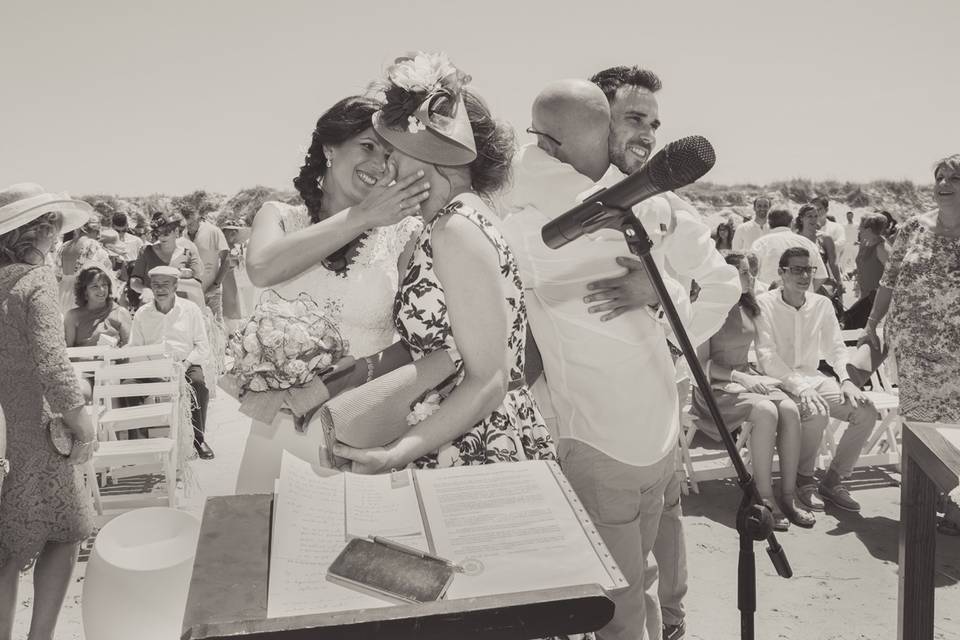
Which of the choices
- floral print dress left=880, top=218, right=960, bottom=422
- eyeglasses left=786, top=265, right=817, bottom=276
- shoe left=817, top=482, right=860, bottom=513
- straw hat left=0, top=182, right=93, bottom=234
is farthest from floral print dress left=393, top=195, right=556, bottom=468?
eyeglasses left=786, top=265, right=817, bottom=276

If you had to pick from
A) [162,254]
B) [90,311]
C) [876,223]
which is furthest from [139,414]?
[876,223]

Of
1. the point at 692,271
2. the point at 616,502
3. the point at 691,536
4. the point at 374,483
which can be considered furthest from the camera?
the point at 691,536

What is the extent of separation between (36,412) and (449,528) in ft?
7.95

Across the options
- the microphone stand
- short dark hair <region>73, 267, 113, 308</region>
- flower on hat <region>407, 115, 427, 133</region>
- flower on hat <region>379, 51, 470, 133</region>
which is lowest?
short dark hair <region>73, 267, 113, 308</region>

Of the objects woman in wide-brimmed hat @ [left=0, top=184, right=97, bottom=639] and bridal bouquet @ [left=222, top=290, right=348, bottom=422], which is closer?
bridal bouquet @ [left=222, top=290, right=348, bottom=422]

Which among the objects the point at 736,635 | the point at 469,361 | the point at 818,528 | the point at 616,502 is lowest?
the point at 818,528

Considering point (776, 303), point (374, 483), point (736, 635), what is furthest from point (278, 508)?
point (776, 303)

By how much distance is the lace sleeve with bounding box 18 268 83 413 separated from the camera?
2869mm

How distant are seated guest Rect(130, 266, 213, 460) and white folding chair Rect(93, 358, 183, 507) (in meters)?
0.65

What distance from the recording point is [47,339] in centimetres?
291

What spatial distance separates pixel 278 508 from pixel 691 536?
377 cm

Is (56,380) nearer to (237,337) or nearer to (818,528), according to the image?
(237,337)

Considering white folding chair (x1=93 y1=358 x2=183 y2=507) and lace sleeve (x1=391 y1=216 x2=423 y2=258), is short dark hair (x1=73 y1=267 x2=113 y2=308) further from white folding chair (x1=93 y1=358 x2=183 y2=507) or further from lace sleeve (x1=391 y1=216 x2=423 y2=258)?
lace sleeve (x1=391 y1=216 x2=423 y2=258)

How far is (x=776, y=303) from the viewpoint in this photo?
214 inches
